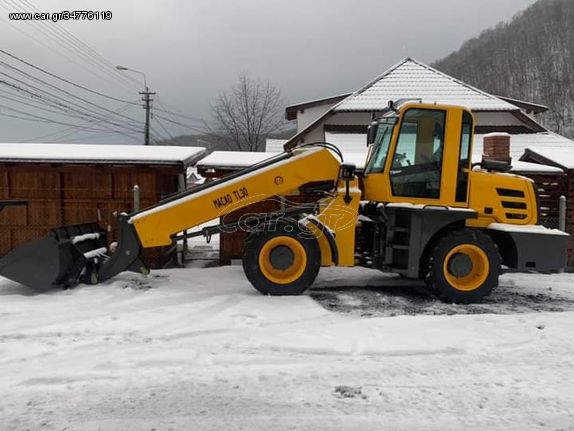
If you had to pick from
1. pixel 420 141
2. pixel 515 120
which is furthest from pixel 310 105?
pixel 420 141

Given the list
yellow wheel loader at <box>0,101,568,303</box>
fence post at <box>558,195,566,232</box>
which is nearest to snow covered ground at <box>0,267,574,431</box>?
yellow wheel loader at <box>0,101,568,303</box>

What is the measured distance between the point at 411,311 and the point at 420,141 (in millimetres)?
2472

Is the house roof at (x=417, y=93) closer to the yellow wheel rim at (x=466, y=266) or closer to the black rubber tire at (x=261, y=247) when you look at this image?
the yellow wheel rim at (x=466, y=266)

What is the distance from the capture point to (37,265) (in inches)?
266

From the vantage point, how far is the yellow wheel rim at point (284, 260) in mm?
6934

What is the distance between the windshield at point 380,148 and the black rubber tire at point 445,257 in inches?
57.6

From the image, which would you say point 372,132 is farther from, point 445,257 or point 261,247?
point 261,247

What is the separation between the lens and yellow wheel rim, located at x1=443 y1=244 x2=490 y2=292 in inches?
279

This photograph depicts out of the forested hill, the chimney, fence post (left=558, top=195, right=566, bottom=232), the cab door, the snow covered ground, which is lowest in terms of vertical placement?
the snow covered ground

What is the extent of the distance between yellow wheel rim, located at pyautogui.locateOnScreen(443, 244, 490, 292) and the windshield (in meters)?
1.66

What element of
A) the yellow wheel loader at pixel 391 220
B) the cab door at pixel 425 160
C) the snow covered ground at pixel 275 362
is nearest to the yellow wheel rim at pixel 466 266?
the yellow wheel loader at pixel 391 220

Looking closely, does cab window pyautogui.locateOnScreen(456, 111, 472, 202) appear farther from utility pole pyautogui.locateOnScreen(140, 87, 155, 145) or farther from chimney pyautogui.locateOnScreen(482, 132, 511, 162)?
utility pole pyautogui.locateOnScreen(140, 87, 155, 145)

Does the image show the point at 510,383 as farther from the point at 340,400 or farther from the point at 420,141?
the point at 420,141

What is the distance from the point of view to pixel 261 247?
6.95 m
